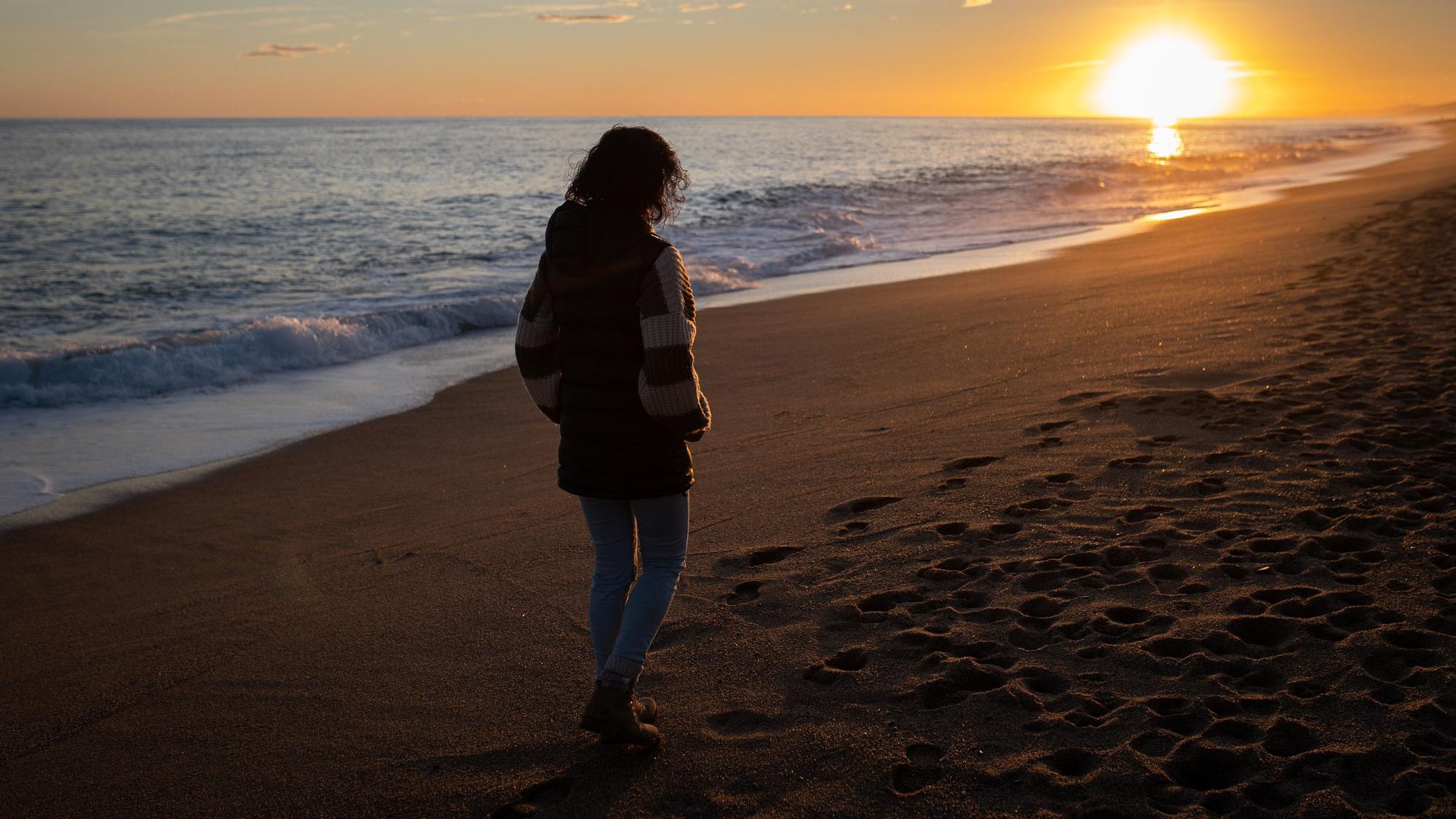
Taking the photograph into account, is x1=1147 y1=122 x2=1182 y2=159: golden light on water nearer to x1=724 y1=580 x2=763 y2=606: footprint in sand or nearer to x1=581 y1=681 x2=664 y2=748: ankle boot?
x1=724 y1=580 x2=763 y2=606: footprint in sand

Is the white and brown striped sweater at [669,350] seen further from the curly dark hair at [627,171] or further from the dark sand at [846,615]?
the dark sand at [846,615]

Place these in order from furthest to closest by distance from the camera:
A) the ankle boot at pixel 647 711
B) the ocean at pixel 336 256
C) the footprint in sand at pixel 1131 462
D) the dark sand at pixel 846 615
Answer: the ocean at pixel 336 256 → the footprint in sand at pixel 1131 462 → the ankle boot at pixel 647 711 → the dark sand at pixel 846 615

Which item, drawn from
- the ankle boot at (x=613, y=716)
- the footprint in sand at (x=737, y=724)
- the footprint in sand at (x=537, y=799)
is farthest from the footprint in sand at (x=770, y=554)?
the footprint in sand at (x=537, y=799)

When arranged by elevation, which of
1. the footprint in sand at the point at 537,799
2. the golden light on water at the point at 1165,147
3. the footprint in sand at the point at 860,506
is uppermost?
the golden light on water at the point at 1165,147

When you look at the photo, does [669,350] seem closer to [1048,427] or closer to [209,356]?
[1048,427]

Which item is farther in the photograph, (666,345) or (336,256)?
(336,256)

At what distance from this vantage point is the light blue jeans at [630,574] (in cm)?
274

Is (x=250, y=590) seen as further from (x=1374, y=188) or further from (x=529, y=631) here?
(x=1374, y=188)

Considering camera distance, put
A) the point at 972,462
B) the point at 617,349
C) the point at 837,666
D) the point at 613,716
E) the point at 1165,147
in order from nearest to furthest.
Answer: the point at 617,349, the point at 613,716, the point at 837,666, the point at 972,462, the point at 1165,147

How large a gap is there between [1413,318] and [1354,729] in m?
6.22

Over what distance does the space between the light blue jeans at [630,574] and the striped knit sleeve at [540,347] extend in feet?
1.12

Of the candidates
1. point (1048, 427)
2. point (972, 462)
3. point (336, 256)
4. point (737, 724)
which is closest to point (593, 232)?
point (737, 724)

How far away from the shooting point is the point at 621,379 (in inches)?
103

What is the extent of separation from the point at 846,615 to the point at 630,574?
1.05m
